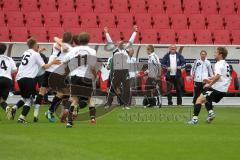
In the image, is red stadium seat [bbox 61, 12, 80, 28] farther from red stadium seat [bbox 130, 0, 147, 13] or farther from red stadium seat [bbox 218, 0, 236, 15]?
red stadium seat [bbox 218, 0, 236, 15]

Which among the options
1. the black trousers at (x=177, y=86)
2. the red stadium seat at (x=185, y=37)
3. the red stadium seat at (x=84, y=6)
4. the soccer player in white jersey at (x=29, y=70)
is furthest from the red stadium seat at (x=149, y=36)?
the soccer player in white jersey at (x=29, y=70)

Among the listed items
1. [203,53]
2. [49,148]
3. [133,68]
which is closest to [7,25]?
[133,68]

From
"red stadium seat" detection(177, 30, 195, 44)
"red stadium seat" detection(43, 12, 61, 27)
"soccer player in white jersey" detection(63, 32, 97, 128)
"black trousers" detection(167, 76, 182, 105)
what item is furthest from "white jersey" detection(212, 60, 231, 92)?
"red stadium seat" detection(43, 12, 61, 27)

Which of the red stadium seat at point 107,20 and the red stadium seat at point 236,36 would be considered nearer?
the red stadium seat at point 107,20

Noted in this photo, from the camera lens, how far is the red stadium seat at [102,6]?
93.1ft

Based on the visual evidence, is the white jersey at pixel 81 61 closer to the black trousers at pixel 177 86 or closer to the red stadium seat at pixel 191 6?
the black trousers at pixel 177 86

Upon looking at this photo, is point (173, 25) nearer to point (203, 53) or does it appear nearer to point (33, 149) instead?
point (203, 53)

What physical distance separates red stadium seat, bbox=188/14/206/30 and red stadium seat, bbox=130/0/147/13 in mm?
2003

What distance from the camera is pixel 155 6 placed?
29.1 metres

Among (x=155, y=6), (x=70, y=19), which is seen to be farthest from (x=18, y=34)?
(x=155, y=6)

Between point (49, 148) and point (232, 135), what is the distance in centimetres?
472

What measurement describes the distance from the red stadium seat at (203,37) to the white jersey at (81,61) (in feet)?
43.2

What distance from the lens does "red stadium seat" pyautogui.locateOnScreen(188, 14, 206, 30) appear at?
28.6m

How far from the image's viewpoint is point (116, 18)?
2806 cm
